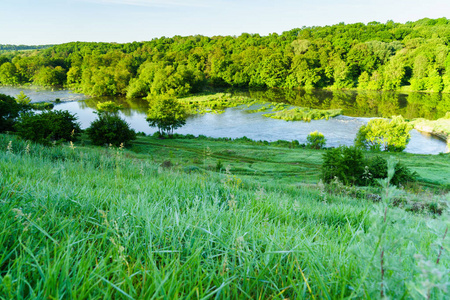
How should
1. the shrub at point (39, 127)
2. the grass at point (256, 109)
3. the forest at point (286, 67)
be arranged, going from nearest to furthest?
the shrub at point (39, 127) → the grass at point (256, 109) → the forest at point (286, 67)

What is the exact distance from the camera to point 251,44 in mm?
118438

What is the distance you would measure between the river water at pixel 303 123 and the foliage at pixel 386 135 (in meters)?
2.15

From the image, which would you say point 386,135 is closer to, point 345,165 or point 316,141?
point 316,141

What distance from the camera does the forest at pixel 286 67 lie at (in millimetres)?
71562

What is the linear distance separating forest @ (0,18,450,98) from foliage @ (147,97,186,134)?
27121 mm

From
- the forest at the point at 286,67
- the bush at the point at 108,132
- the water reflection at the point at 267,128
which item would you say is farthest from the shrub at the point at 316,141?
the forest at the point at 286,67

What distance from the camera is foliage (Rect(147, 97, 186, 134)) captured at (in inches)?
1502

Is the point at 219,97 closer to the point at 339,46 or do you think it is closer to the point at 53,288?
the point at 339,46

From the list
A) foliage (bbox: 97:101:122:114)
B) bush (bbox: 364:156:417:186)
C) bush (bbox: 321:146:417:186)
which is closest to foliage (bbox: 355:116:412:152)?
bush (bbox: 364:156:417:186)

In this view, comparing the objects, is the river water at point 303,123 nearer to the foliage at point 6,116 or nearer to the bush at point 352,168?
the foliage at point 6,116

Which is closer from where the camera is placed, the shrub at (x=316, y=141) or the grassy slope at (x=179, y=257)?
the grassy slope at (x=179, y=257)

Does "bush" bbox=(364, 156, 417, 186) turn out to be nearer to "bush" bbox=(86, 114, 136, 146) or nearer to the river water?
the river water

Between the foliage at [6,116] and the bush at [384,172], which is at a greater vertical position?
the foliage at [6,116]

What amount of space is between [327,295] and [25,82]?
113 meters
